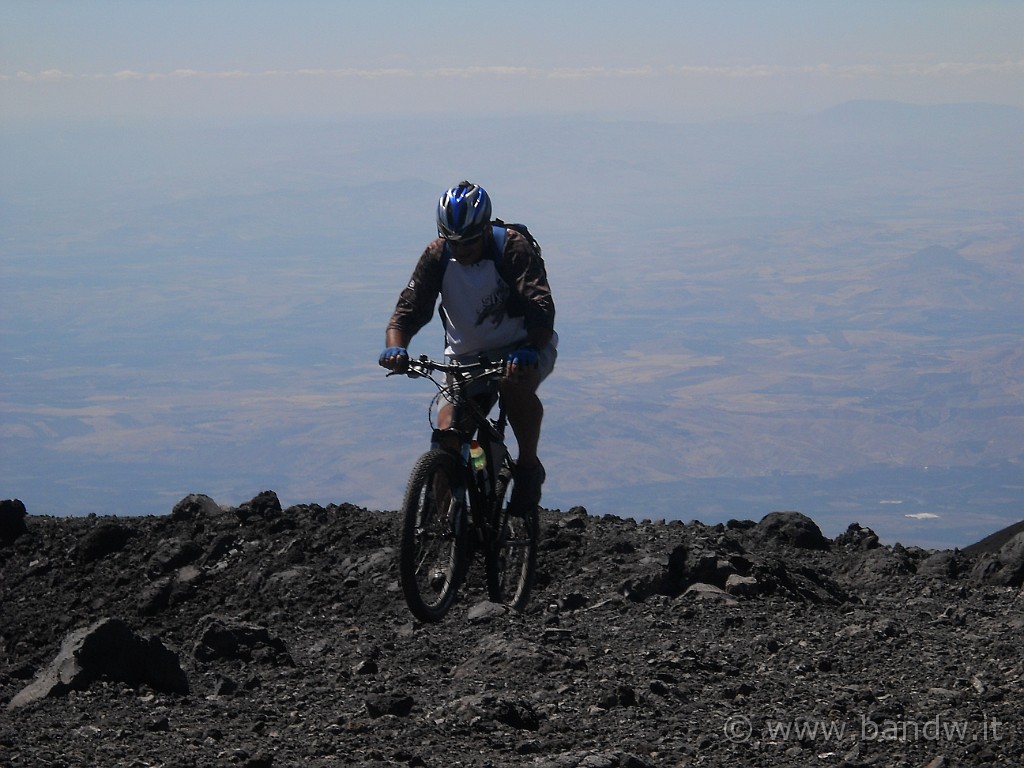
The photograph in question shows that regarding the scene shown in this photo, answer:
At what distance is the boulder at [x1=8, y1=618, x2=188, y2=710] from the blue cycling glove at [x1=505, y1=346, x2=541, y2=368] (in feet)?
8.59

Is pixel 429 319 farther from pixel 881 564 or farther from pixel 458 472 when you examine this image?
pixel 881 564

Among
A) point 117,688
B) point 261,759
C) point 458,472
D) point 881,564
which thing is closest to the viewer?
point 261,759

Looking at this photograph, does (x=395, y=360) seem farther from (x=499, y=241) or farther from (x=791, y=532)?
(x=791, y=532)

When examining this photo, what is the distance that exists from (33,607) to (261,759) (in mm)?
6336

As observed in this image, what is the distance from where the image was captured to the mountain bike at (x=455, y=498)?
306 inches

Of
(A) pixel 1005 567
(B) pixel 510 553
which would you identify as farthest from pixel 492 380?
(A) pixel 1005 567

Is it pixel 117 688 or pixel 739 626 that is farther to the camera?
pixel 739 626

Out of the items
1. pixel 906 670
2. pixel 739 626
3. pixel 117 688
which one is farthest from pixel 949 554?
pixel 117 688

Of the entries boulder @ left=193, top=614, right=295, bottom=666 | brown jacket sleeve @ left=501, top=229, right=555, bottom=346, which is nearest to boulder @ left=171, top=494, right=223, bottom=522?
boulder @ left=193, top=614, right=295, bottom=666

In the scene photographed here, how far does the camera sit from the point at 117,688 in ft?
21.6

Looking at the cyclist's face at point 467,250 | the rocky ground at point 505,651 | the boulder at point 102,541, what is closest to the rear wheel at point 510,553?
the rocky ground at point 505,651

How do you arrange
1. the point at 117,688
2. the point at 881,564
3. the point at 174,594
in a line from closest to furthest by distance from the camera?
the point at 117,688
the point at 174,594
the point at 881,564

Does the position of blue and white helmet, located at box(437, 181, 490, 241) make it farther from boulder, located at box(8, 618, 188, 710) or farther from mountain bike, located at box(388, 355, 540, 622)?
boulder, located at box(8, 618, 188, 710)

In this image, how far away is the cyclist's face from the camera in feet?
26.3
